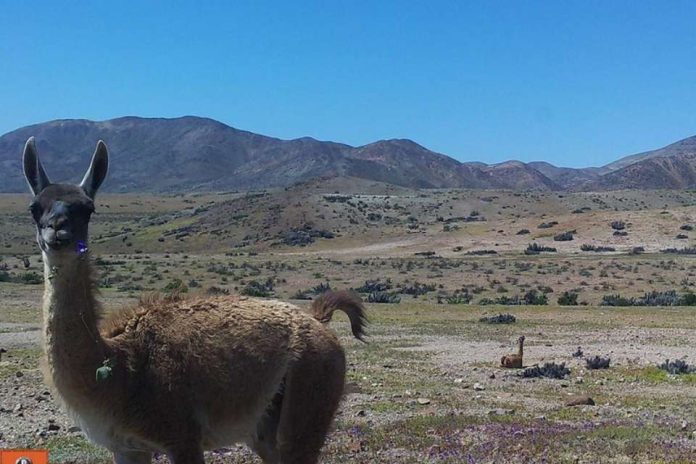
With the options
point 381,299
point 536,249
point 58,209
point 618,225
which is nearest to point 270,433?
point 58,209

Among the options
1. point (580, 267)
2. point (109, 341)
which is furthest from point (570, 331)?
point (580, 267)

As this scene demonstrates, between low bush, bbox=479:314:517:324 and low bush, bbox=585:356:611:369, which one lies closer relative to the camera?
low bush, bbox=585:356:611:369

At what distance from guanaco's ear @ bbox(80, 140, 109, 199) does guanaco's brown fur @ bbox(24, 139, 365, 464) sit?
0.04ft

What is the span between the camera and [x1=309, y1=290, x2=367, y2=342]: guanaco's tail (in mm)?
7391

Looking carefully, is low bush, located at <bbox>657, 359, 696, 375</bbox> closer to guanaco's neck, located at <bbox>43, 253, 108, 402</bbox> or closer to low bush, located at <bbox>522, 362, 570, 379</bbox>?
low bush, located at <bbox>522, 362, 570, 379</bbox>

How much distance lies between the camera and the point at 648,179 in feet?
630

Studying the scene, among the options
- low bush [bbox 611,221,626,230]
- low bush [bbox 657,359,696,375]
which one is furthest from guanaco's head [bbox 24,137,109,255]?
low bush [bbox 611,221,626,230]

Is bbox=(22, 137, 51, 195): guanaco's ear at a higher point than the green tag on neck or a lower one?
higher

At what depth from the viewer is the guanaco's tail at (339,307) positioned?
739cm

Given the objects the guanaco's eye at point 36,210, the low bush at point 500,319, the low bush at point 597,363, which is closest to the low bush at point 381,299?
the low bush at point 500,319

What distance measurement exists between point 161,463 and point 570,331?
1843 cm

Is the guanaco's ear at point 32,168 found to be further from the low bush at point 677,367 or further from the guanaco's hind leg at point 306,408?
the low bush at point 677,367

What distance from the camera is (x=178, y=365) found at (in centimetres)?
628

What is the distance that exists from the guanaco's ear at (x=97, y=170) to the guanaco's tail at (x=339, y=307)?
2221mm
